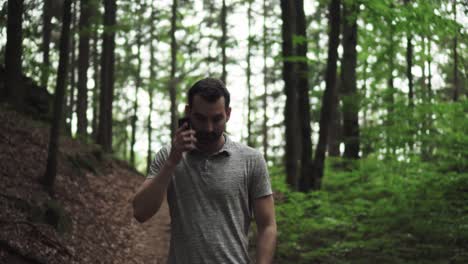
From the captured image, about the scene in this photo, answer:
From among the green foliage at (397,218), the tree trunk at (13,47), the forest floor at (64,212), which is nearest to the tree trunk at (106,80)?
the forest floor at (64,212)

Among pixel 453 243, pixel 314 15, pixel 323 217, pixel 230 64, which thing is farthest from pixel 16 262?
pixel 230 64

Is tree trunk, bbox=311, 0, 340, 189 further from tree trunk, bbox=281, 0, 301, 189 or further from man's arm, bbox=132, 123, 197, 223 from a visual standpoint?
man's arm, bbox=132, 123, 197, 223

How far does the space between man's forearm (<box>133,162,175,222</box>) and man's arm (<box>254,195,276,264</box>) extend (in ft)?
1.80

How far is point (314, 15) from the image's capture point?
2594 centimetres

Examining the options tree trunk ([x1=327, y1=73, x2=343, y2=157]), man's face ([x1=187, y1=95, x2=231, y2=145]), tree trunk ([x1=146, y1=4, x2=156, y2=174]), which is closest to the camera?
man's face ([x1=187, y1=95, x2=231, y2=145])

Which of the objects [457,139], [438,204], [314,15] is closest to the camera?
[438,204]

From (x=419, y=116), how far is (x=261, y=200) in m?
10.3

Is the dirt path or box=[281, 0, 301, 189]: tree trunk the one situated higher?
box=[281, 0, 301, 189]: tree trunk

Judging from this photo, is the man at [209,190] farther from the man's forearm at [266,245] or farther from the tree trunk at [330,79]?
the tree trunk at [330,79]

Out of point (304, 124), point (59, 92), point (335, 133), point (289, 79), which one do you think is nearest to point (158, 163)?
point (59, 92)

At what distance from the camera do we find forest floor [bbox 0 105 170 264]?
8.89m

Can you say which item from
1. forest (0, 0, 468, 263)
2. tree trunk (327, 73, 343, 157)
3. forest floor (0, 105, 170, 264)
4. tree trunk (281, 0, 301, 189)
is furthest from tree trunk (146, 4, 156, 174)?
tree trunk (281, 0, 301, 189)

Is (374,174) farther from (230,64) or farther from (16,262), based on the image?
(230,64)

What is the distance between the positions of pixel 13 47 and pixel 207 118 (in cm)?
1377
